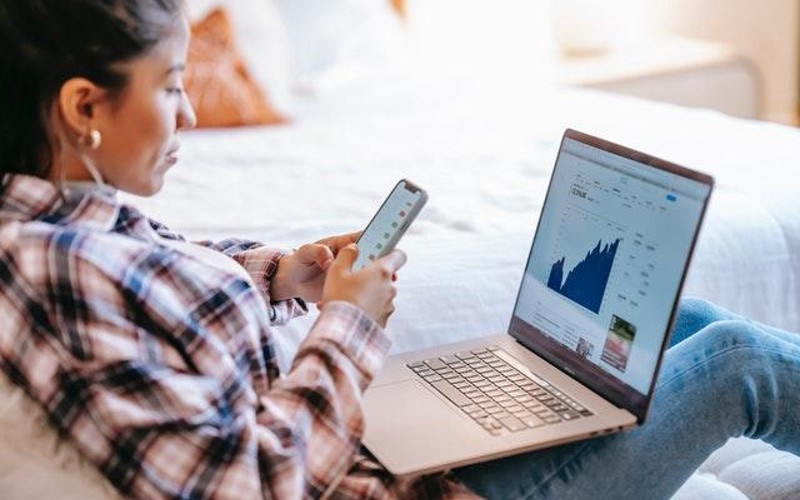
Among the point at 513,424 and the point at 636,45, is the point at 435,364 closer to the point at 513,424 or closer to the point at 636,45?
the point at 513,424

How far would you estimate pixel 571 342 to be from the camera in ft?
3.71

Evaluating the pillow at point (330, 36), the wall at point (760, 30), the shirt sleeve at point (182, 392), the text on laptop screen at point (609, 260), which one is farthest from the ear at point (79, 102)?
the wall at point (760, 30)

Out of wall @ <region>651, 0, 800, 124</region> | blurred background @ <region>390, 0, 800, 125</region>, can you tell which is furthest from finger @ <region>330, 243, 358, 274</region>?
wall @ <region>651, 0, 800, 124</region>

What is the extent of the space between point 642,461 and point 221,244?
56 centimetres

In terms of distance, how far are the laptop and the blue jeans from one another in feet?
0.12

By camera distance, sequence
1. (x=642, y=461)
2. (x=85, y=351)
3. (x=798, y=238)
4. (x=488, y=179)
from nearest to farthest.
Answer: (x=85, y=351) → (x=642, y=461) → (x=798, y=238) → (x=488, y=179)

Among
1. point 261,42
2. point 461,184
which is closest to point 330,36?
point 261,42

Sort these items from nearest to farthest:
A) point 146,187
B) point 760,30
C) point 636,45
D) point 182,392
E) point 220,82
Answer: point 182,392, point 146,187, point 220,82, point 636,45, point 760,30

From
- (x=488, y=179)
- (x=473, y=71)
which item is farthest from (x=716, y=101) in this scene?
(x=488, y=179)

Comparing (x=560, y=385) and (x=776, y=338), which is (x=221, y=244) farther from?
(x=776, y=338)

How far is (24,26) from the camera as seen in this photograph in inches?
33.6

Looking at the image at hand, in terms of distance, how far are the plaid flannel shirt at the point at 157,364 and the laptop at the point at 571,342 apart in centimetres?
11

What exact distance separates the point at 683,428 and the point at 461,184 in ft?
2.89

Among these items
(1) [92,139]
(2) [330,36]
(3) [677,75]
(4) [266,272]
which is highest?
(1) [92,139]
